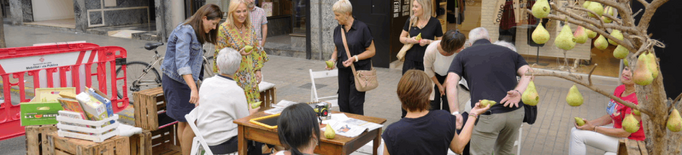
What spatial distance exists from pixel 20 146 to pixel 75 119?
2254 millimetres

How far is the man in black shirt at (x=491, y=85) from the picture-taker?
3.99m

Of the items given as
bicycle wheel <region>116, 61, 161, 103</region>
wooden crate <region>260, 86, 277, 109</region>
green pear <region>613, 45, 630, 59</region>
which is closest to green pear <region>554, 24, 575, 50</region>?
green pear <region>613, 45, 630, 59</region>

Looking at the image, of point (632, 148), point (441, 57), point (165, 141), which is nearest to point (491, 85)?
point (632, 148)

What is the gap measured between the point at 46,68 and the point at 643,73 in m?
6.11

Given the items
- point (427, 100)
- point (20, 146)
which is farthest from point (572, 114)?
point (20, 146)

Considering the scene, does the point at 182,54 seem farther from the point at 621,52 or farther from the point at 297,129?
the point at 621,52

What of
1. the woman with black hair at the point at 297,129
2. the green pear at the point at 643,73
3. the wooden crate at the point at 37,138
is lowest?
the wooden crate at the point at 37,138

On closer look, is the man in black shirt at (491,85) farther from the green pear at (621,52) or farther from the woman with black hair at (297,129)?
the green pear at (621,52)

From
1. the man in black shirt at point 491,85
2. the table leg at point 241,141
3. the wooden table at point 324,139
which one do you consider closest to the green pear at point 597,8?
the man in black shirt at point 491,85

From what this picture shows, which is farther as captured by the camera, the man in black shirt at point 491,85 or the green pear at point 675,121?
the man in black shirt at point 491,85

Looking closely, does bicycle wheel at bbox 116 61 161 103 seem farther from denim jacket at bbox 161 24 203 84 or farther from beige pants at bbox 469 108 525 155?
beige pants at bbox 469 108 525 155

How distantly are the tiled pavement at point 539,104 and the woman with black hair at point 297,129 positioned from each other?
6.57 feet

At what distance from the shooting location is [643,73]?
1.55m

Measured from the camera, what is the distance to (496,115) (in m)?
4.00
